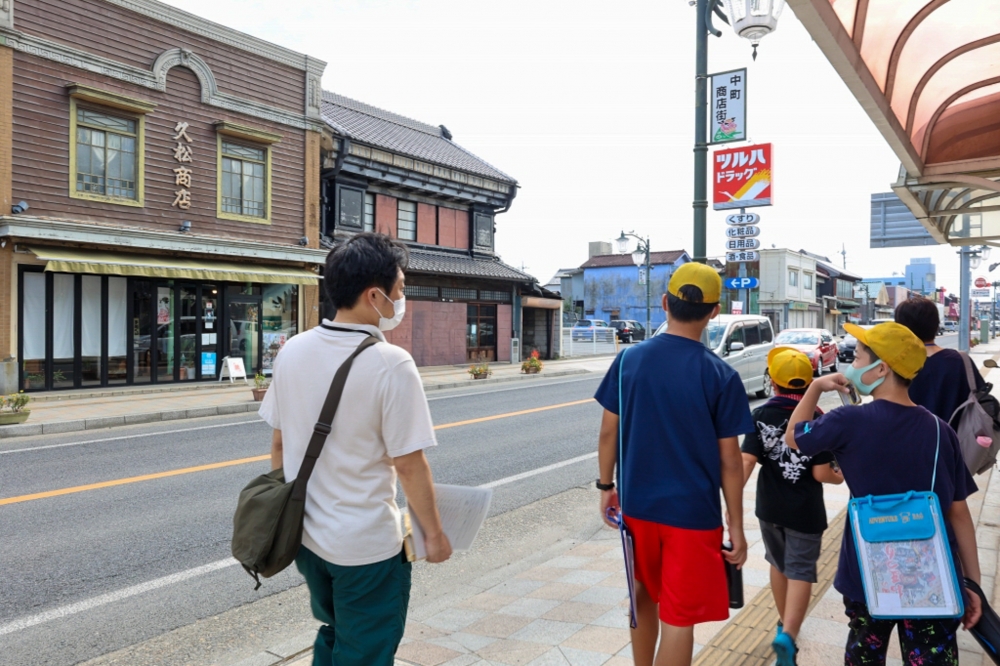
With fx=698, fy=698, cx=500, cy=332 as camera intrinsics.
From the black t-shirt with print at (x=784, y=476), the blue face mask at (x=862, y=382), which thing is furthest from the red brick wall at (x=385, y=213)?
the blue face mask at (x=862, y=382)

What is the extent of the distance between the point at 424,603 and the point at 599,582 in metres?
1.12

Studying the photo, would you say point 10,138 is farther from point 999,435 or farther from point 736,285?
point 999,435

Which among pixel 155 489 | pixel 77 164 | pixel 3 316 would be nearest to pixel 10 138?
pixel 77 164

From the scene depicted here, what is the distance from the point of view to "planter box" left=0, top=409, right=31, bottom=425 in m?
10.8

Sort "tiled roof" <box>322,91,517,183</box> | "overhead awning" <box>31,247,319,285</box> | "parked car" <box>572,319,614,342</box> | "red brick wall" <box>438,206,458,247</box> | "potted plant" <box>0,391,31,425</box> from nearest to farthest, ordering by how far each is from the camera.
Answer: "potted plant" <box>0,391,31,425</box>
"overhead awning" <box>31,247,319,285</box>
"tiled roof" <box>322,91,517,183</box>
"red brick wall" <box>438,206,458,247</box>
"parked car" <box>572,319,614,342</box>

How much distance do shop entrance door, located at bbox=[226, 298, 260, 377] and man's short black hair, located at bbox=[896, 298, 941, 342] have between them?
16.7m

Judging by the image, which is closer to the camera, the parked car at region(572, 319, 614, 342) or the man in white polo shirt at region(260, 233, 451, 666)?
the man in white polo shirt at region(260, 233, 451, 666)

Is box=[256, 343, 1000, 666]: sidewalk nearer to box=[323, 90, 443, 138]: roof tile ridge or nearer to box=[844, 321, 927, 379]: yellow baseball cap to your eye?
box=[844, 321, 927, 379]: yellow baseball cap

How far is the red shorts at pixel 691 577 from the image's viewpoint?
8.57ft

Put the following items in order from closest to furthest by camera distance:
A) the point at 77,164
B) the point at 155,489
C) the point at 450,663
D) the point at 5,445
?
the point at 450,663 → the point at 155,489 → the point at 5,445 → the point at 77,164

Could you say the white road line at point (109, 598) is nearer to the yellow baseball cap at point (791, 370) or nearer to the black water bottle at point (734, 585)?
the black water bottle at point (734, 585)

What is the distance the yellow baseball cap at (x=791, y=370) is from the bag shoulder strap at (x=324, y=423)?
2.06 meters

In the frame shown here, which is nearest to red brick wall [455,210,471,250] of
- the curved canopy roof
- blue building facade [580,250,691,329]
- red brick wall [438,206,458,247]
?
red brick wall [438,206,458,247]

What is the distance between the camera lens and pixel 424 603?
4.39 meters
